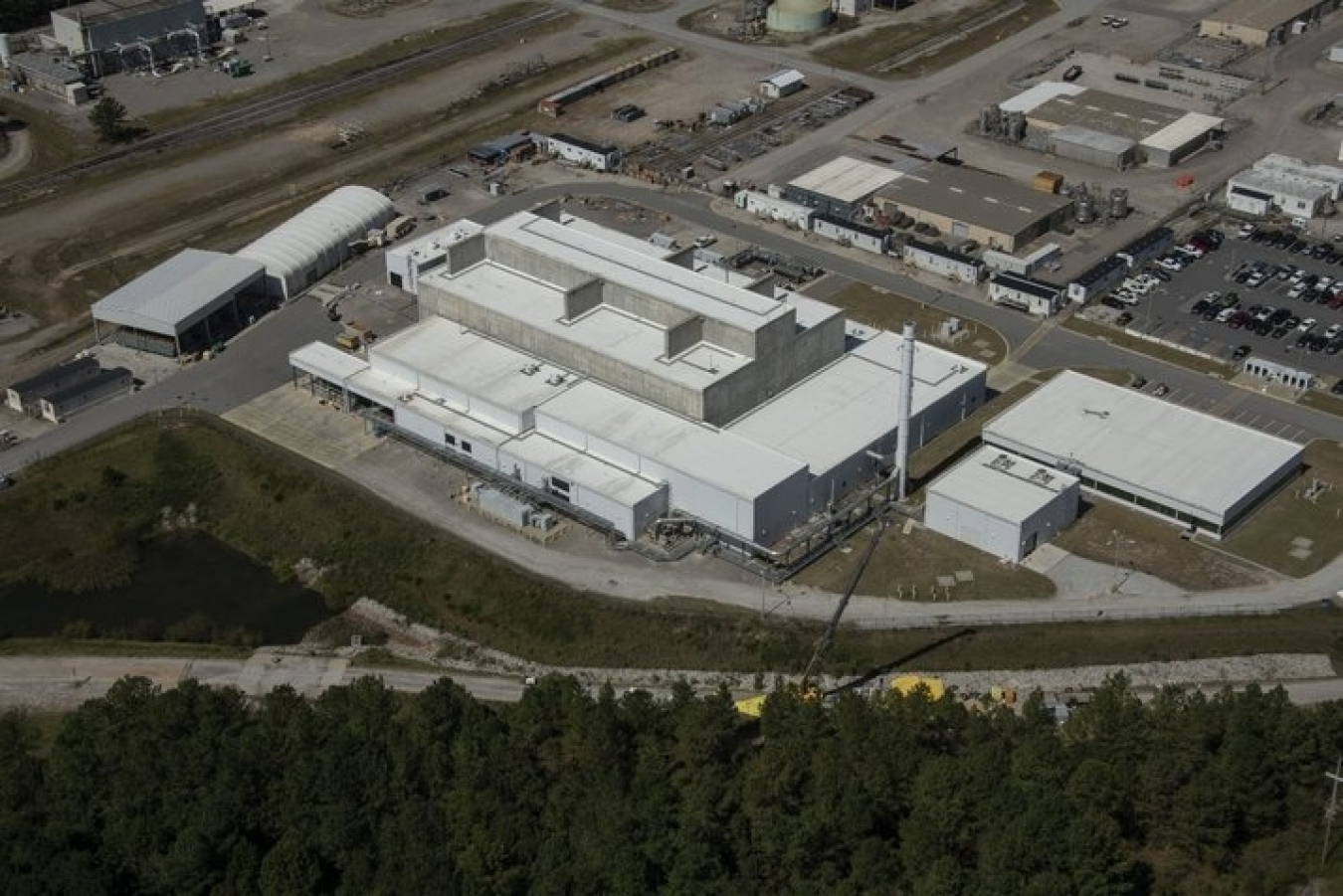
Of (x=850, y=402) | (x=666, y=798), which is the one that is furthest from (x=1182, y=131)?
(x=666, y=798)

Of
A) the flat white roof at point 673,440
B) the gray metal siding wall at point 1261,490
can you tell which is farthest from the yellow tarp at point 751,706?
the gray metal siding wall at point 1261,490

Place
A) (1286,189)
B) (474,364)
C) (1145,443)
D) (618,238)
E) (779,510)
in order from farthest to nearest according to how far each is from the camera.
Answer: (1286,189)
(618,238)
(474,364)
(1145,443)
(779,510)

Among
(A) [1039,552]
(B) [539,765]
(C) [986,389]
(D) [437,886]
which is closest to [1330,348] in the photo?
(C) [986,389]

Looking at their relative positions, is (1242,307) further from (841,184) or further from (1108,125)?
(841,184)

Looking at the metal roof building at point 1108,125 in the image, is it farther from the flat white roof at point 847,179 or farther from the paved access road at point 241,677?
the paved access road at point 241,677

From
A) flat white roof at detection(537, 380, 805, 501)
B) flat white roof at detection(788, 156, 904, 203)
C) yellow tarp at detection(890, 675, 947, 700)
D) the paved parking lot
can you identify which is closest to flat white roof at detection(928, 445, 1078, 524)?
flat white roof at detection(537, 380, 805, 501)

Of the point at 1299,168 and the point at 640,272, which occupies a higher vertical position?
the point at 640,272
